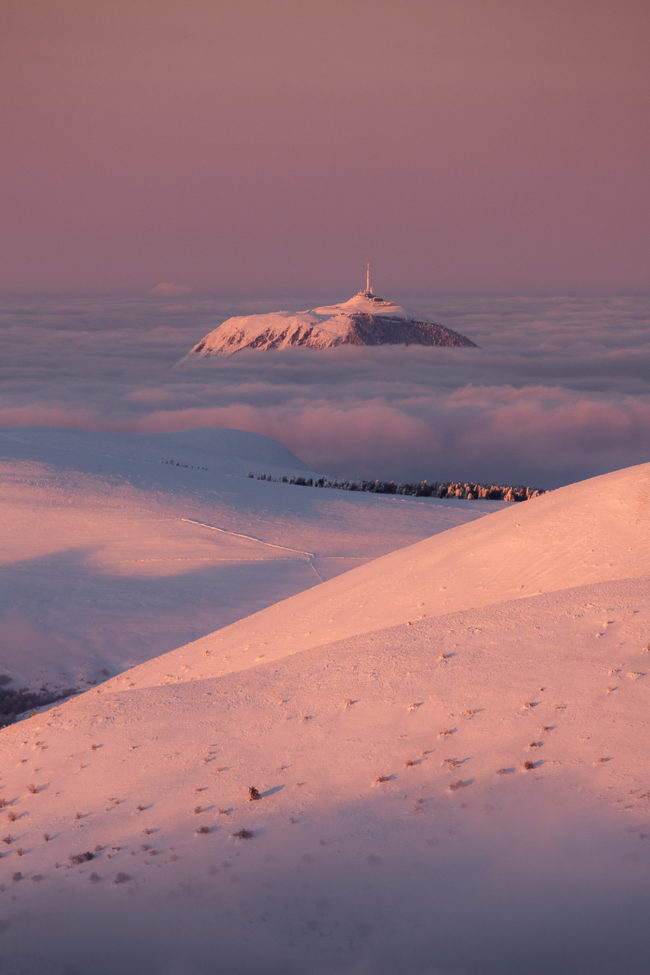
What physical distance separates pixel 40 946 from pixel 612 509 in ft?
32.7

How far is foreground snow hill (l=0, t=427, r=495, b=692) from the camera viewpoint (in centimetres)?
1739

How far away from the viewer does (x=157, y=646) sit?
1716 cm

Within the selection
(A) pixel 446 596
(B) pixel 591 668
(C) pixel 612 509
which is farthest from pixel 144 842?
(C) pixel 612 509

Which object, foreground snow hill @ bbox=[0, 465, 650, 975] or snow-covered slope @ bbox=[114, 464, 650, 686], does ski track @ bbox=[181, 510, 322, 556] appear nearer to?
snow-covered slope @ bbox=[114, 464, 650, 686]

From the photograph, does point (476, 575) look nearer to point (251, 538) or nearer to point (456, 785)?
point (456, 785)

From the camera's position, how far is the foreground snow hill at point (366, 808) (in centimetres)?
551

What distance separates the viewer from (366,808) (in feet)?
22.5

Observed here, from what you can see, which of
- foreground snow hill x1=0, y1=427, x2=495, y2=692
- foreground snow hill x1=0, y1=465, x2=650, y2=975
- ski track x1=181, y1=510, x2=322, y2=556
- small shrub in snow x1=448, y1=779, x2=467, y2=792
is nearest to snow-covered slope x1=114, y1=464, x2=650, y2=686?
foreground snow hill x1=0, y1=465, x2=650, y2=975

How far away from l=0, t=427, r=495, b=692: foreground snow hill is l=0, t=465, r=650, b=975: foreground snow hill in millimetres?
6096

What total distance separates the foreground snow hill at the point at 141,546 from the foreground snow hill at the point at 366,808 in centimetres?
Result: 610

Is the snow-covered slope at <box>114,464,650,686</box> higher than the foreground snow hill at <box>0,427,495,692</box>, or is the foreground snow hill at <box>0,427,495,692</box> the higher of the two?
the snow-covered slope at <box>114,464,650,686</box>

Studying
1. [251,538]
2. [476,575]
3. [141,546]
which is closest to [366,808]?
[476,575]

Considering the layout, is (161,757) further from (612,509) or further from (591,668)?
(612,509)

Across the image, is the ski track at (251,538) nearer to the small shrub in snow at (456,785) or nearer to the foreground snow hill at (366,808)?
the foreground snow hill at (366,808)
